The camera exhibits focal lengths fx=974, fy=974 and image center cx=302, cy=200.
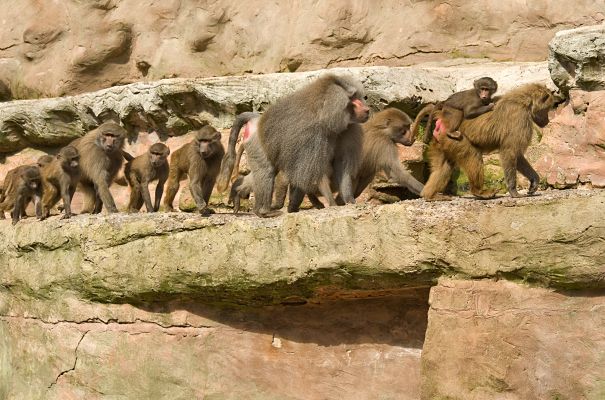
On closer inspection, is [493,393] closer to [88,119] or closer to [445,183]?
[445,183]

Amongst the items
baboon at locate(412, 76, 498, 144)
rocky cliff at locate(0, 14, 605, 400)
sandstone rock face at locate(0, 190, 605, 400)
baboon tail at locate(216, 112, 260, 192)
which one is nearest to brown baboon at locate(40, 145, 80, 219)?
sandstone rock face at locate(0, 190, 605, 400)

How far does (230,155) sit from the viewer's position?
33.2 feet

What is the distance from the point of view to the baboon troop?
28.0ft

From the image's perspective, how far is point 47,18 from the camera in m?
14.8

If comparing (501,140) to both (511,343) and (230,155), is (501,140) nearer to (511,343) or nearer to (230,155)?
(511,343)

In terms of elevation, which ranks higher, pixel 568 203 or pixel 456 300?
pixel 568 203

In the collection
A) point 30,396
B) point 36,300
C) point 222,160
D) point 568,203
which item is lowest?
point 30,396

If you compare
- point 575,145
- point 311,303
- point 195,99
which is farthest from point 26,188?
point 575,145

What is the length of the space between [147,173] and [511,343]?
567 centimetres

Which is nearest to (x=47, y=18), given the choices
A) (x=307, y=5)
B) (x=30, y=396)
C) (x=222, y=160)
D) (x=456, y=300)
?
(x=307, y=5)

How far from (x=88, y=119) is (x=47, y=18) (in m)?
2.40

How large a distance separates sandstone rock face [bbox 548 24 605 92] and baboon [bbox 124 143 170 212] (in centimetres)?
450

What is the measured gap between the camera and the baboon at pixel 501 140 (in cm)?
835

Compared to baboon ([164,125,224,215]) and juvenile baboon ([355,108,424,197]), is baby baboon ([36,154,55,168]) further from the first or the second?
juvenile baboon ([355,108,424,197])
